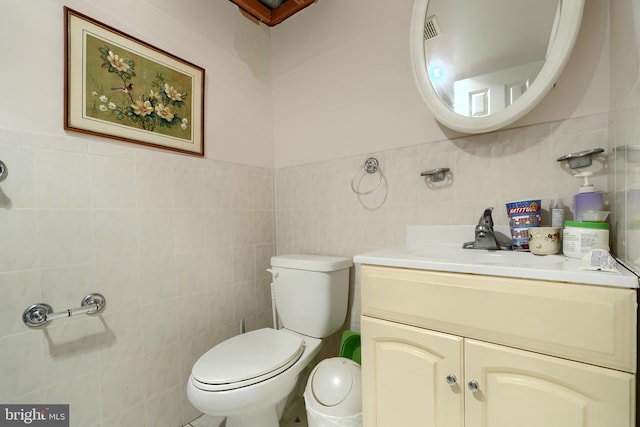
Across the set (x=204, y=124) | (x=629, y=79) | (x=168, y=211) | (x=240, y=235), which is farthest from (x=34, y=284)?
(x=629, y=79)

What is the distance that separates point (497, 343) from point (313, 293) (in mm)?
776

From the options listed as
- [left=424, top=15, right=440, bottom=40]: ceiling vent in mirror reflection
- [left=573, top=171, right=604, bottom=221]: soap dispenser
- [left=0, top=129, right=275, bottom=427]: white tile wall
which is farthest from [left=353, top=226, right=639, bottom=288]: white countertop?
[left=0, top=129, right=275, bottom=427]: white tile wall

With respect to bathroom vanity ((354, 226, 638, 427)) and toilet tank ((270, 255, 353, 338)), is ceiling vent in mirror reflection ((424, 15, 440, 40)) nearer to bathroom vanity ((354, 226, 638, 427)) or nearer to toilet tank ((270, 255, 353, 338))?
bathroom vanity ((354, 226, 638, 427))

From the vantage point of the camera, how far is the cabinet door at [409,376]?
2.35 feet

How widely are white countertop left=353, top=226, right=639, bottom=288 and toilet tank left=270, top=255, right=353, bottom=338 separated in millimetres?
409

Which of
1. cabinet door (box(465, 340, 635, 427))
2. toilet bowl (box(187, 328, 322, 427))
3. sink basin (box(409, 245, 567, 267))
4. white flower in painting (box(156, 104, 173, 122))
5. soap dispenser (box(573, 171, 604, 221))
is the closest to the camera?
cabinet door (box(465, 340, 635, 427))

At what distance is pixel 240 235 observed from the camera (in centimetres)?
154

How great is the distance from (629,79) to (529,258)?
1.64ft

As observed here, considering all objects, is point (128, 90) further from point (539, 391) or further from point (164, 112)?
point (539, 391)

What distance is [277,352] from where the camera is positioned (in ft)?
3.63

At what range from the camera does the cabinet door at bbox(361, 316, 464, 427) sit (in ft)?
2.35

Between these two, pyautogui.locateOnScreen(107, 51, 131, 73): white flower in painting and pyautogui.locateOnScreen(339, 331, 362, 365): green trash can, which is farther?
pyautogui.locateOnScreen(339, 331, 362, 365): green trash can

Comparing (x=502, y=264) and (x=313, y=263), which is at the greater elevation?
(x=502, y=264)

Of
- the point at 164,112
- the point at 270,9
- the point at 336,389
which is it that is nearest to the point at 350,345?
the point at 336,389
